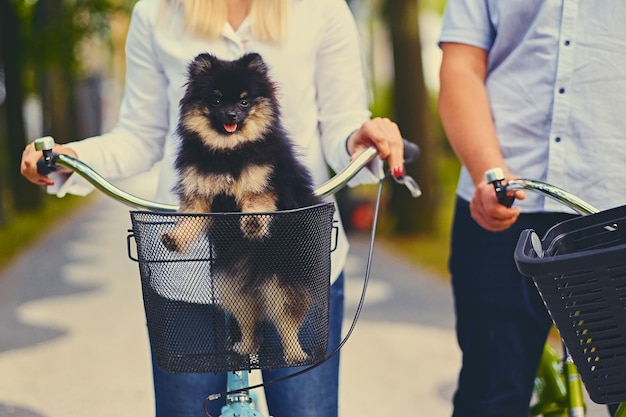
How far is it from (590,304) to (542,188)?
19.6 inches

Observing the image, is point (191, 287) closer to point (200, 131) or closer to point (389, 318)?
point (200, 131)

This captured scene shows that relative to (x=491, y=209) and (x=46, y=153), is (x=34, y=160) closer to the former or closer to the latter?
(x=46, y=153)

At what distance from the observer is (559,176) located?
282 cm

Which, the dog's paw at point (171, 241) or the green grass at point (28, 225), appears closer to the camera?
the dog's paw at point (171, 241)

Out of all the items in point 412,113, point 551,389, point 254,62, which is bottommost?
point 412,113

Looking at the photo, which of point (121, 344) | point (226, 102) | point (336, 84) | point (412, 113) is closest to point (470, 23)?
point (336, 84)

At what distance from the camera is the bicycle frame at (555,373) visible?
2320 mm

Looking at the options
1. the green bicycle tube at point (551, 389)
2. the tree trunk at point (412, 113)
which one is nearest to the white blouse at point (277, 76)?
the green bicycle tube at point (551, 389)

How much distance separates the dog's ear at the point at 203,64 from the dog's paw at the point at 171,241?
36 centimetres

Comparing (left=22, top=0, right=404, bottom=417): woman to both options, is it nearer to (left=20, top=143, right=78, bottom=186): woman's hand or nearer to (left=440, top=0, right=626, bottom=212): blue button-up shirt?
(left=20, top=143, right=78, bottom=186): woman's hand

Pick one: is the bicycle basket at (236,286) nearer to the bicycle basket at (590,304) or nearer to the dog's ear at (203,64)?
the dog's ear at (203,64)

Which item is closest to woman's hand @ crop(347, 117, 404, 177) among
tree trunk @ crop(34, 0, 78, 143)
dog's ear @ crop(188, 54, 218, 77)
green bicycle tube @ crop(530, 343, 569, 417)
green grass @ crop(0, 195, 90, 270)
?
dog's ear @ crop(188, 54, 218, 77)

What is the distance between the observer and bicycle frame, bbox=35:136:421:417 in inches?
89.5

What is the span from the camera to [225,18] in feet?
8.28
